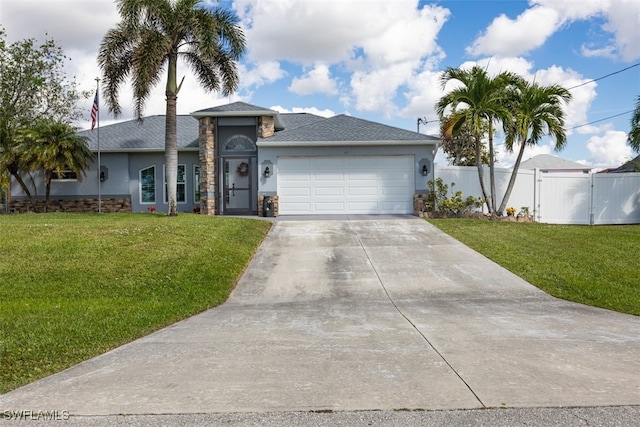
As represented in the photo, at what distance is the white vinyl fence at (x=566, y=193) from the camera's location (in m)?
18.2

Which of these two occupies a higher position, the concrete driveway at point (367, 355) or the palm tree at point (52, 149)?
the palm tree at point (52, 149)

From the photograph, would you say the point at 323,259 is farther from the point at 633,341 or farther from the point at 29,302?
the point at 633,341

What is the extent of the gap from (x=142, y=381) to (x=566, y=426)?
3.44 m

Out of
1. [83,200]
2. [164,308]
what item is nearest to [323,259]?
[164,308]

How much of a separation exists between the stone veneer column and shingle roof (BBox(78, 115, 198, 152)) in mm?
1792

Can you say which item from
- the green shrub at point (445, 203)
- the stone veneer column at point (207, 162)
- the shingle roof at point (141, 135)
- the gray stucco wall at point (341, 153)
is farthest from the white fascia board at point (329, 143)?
the shingle roof at point (141, 135)

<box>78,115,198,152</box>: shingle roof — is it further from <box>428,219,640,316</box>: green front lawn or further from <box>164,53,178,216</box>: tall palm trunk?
<box>428,219,640,316</box>: green front lawn

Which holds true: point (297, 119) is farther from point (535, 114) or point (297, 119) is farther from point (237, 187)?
point (535, 114)

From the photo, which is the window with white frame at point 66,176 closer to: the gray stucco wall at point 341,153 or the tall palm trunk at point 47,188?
the tall palm trunk at point 47,188

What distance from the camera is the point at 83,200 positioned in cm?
2044

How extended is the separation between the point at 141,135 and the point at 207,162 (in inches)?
193

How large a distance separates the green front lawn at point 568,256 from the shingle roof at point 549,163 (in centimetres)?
2553

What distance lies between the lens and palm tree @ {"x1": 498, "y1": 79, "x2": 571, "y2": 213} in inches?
645

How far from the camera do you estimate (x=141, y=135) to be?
21.1m
